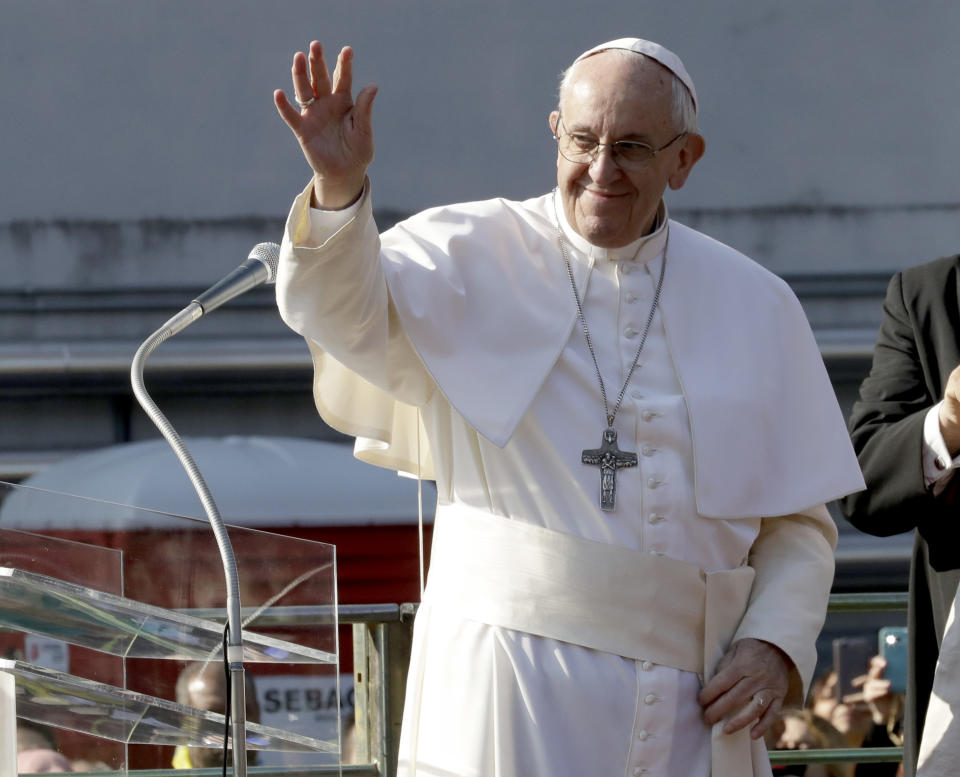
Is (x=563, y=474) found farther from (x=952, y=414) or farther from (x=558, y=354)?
(x=952, y=414)

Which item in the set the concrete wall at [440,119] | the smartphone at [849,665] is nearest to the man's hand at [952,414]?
the smartphone at [849,665]

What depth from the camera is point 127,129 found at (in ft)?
28.5

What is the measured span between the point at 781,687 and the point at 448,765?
0.47 meters

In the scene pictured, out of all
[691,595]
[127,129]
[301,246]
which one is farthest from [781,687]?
[127,129]

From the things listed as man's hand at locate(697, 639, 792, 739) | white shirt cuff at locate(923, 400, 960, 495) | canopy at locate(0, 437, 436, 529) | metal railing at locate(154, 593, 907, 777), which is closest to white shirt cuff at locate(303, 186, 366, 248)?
man's hand at locate(697, 639, 792, 739)

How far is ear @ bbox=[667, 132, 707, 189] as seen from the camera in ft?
7.77

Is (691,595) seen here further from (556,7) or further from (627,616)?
(556,7)

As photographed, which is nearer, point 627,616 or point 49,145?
point 627,616

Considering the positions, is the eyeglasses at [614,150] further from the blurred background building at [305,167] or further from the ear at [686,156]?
the blurred background building at [305,167]

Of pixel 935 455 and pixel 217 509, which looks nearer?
pixel 217 509

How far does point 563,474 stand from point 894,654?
192 cm

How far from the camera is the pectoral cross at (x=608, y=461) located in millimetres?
2236

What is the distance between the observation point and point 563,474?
224cm

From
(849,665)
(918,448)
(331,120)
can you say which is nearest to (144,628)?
(331,120)
